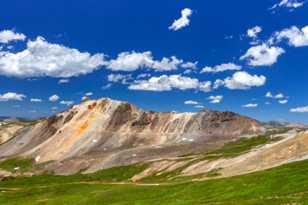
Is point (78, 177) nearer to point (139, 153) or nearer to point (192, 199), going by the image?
point (139, 153)

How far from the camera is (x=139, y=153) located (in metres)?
169

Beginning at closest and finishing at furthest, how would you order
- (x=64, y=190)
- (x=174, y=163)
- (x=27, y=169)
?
(x=64, y=190)
(x=174, y=163)
(x=27, y=169)

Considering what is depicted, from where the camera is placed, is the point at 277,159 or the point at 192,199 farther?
the point at 277,159

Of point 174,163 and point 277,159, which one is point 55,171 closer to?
point 174,163

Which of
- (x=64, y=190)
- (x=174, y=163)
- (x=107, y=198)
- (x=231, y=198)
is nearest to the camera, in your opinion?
(x=231, y=198)

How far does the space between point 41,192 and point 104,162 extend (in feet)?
193

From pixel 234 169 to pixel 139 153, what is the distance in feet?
267

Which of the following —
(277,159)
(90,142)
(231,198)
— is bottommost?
(231,198)

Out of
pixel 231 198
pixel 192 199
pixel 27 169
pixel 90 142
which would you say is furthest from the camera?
pixel 90 142

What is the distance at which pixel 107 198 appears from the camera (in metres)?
78.0

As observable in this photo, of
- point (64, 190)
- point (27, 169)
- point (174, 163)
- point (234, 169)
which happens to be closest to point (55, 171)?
point (27, 169)

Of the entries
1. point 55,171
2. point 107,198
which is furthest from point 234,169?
point 55,171

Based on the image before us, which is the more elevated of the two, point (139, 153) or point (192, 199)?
point (139, 153)

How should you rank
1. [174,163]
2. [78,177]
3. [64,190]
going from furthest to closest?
[78,177] → [174,163] → [64,190]
